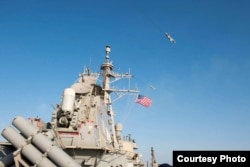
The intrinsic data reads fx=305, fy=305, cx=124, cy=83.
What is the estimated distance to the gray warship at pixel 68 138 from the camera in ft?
39.4

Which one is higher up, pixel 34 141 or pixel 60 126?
pixel 60 126

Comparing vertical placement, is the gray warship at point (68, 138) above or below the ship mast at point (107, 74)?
below

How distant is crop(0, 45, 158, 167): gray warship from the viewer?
39.4 feet

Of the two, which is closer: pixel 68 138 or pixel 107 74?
pixel 68 138

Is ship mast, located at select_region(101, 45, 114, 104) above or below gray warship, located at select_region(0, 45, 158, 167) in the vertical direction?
above

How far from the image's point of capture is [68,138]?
14.5 m

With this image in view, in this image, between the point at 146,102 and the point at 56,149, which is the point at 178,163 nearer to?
the point at 56,149

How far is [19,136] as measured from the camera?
1247cm

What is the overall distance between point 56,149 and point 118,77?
14.3m

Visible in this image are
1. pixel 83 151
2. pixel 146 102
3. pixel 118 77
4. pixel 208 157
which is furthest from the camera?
pixel 118 77

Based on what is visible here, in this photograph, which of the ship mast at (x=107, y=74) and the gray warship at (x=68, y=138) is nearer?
the gray warship at (x=68, y=138)

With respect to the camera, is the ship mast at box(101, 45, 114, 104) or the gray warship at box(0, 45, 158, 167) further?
the ship mast at box(101, 45, 114, 104)

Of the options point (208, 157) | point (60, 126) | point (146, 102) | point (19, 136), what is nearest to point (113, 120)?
Answer: point (146, 102)

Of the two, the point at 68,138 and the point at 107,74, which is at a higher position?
the point at 107,74
